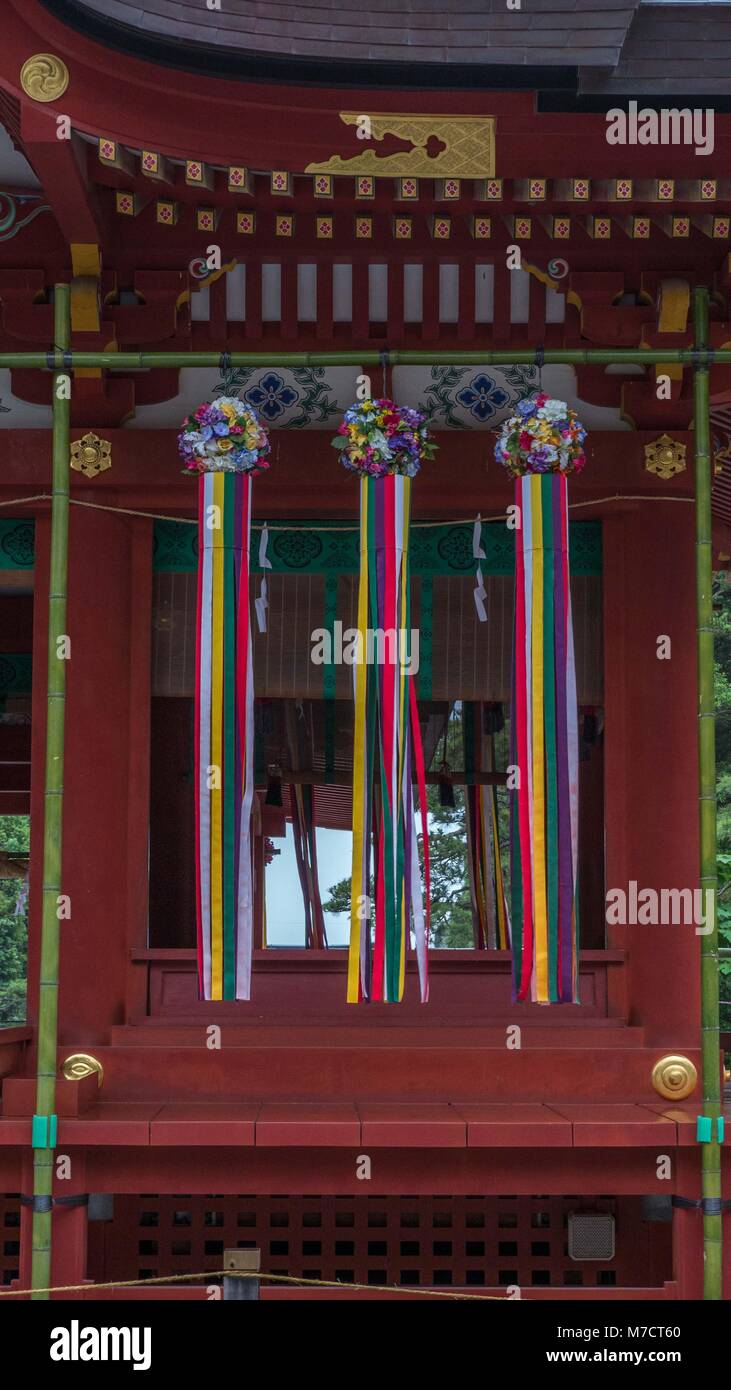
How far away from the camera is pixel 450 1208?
6379 millimetres

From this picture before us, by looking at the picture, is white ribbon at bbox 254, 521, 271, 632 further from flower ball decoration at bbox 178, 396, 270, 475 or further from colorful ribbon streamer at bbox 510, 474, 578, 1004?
colorful ribbon streamer at bbox 510, 474, 578, 1004

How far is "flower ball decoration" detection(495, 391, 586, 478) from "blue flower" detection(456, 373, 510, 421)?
35.1 inches

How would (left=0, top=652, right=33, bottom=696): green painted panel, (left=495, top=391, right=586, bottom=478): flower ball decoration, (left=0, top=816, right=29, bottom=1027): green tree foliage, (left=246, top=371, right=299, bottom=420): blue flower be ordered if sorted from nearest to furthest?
(left=495, top=391, right=586, bottom=478): flower ball decoration, (left=246, top=371, right=299, bottom=420): blue flower, (left=0, top=652, right=33, bottom=696): green painted panel, (left=0, top=816, right=29, bottom=1027): green tree foliage

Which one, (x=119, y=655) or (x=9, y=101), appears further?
(x=119, y=655)

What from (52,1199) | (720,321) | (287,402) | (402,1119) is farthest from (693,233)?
(52,1199)

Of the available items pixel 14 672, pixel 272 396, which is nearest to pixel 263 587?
pixel 272 396

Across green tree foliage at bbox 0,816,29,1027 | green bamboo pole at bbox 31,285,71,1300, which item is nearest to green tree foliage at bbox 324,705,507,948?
green tree foliage at bbox 0,816,29,1027

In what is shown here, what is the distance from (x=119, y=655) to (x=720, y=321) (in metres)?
3.08

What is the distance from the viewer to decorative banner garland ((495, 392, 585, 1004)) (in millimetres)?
5988

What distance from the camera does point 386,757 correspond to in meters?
6.09

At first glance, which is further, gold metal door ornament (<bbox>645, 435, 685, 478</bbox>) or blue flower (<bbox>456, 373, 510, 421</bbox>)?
→ blue flower (<bbox>456, 373, 510, 421</bbox>)

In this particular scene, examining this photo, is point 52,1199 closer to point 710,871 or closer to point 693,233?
point 710,871

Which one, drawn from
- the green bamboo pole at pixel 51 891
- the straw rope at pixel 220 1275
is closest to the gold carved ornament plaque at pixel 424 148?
the green bamboo pole at pixel 51 891

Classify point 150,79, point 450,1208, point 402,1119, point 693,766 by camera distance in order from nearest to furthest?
point 150,79 < point 402,1119 < point 450,1208 < point 693,766
